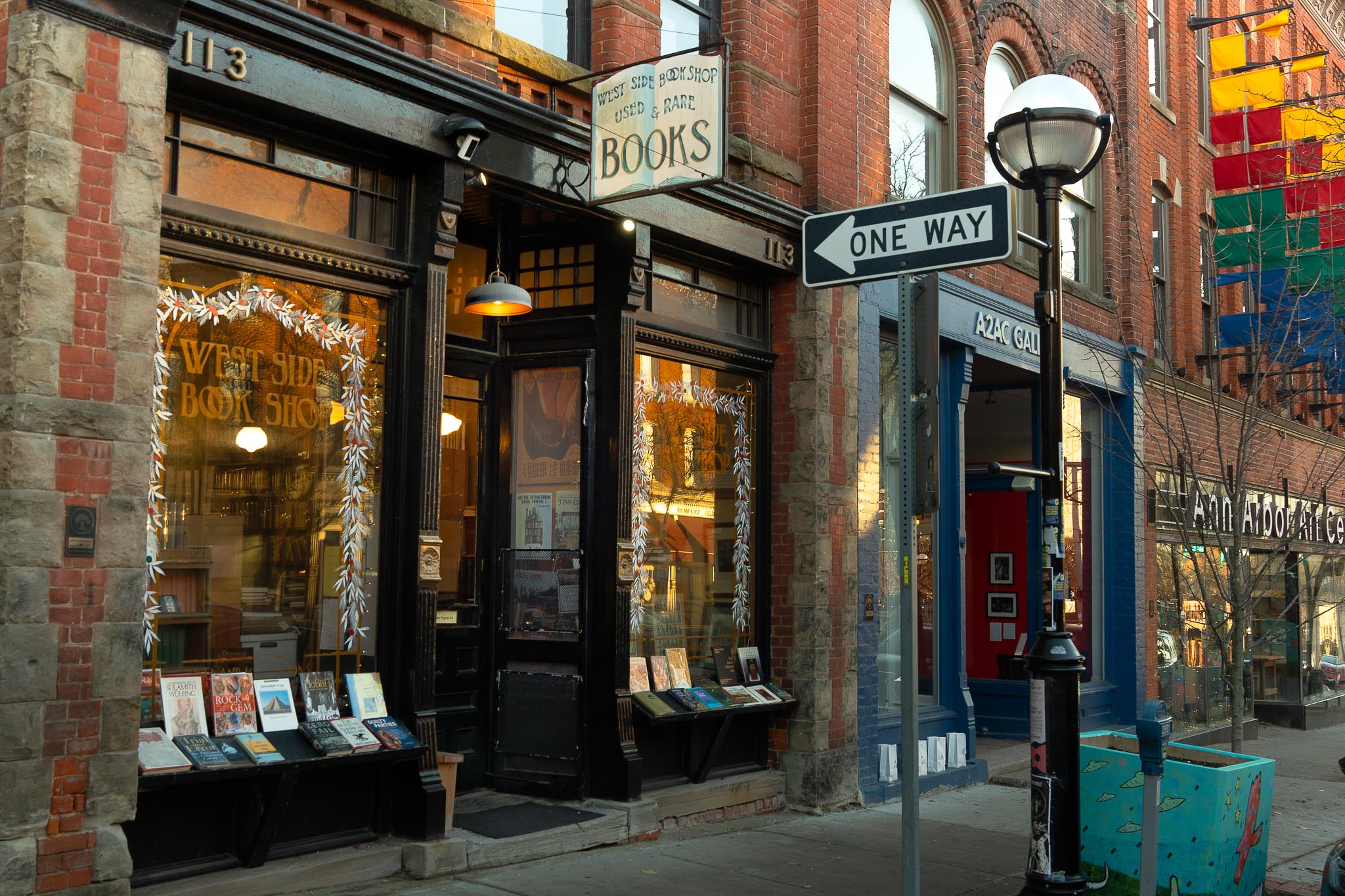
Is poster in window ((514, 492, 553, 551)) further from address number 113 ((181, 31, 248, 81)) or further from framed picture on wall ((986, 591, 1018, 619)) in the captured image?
framed picture on wall ((986, 591, 1018, 619))

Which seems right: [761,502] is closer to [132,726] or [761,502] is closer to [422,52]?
[422,52]

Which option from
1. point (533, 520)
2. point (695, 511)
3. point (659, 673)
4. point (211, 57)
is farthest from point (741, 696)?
point (211, 57)

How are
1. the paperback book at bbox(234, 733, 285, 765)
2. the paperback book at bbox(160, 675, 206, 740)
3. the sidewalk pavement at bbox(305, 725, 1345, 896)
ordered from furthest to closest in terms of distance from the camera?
1. the sidewalk pavement at bbox(305, 725, 1345, 896)
2. the paperback book at bbox(234, 733, 285, 765)
3. the paperback book at bbox(160, 675, 206, 740)

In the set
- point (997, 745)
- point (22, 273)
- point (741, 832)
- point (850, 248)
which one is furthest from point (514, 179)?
point (997, 745)

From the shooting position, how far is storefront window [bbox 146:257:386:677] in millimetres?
6539

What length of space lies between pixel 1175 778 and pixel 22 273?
6291 mm

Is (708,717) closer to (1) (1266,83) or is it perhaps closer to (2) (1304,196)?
(2) (1304,196)

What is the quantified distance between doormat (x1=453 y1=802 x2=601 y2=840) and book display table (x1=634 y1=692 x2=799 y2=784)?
2.75 feet

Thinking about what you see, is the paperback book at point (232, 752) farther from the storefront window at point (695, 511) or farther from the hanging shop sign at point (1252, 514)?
the hanging shop sign at point (1252, 514)

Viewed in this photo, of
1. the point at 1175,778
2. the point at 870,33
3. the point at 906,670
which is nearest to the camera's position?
the point at 906,670

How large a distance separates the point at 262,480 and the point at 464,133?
233 cm

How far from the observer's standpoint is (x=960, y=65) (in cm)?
1299

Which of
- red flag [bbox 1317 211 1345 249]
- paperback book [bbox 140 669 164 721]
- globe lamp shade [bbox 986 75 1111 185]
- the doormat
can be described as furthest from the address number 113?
red flag [bbox 1317 211 1345 249]

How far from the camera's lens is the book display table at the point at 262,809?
6168 mm
